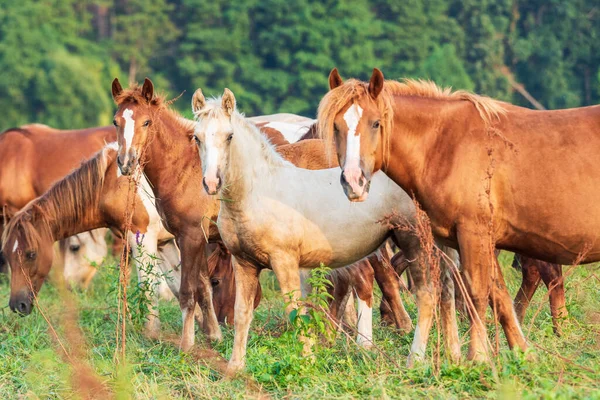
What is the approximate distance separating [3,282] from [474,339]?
8666mm

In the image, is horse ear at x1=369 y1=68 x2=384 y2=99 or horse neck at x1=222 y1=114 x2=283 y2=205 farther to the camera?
horse neck at x1=222 y1=114 x2=283 y2=205

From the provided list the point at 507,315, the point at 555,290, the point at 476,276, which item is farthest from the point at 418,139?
the point at 555,290

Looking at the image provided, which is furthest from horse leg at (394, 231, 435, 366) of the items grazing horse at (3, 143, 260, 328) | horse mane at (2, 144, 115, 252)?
horse mane at (2, 144, 115, 252)

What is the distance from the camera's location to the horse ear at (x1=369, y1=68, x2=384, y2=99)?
6.00m

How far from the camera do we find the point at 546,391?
5.04 meters

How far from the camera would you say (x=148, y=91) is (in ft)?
26.3

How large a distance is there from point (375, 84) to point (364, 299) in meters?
2.02

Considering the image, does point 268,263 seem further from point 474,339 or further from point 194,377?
point 474,339

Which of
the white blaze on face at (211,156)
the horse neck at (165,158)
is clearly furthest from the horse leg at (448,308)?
the horse neck at (165,158)

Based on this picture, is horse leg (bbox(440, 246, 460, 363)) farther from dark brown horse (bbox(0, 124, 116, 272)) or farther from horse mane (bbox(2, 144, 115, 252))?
dark brown horse (bbox(0, 124, 116, 272))

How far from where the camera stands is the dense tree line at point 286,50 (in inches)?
1385

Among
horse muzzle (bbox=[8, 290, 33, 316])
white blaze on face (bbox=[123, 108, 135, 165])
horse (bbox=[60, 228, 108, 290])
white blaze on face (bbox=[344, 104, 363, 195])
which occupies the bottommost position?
horse (bbox=[60, 228, 108, 290])

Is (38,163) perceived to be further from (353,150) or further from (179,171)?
(353,150)

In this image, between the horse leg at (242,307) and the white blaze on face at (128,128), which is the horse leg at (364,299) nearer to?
the horse leg at (242,307)
